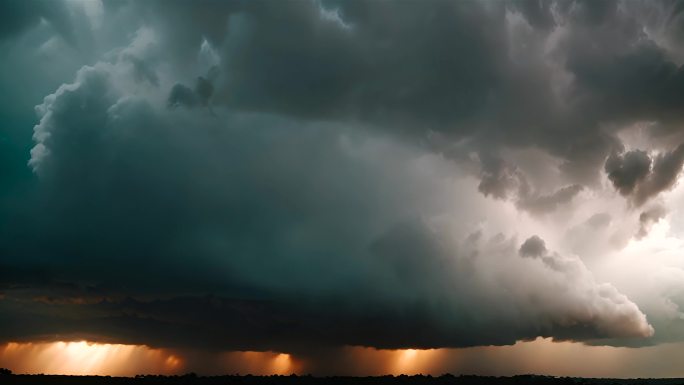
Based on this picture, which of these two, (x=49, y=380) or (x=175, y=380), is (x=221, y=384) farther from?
(x=49, y=380)

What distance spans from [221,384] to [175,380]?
17537 millimetres

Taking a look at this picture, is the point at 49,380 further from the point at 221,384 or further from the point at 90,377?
the point at 221,384

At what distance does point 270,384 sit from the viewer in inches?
7741

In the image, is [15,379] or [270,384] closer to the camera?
[15,379]

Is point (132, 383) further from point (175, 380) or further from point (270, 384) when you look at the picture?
point (270, 384)

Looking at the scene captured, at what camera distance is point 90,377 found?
636 feet

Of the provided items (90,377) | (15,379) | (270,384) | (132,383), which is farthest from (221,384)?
(15,379)

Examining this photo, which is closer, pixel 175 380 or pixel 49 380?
pixel 49 380

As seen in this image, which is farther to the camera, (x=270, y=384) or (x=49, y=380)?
(x=270, y=384)

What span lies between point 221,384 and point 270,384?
17128 millimetres

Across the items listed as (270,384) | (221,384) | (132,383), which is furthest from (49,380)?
(270,384)

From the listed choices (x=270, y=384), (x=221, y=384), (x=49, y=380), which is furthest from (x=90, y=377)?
(x=270, y=384)

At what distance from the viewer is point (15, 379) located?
179125 mm

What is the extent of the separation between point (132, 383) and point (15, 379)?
1419 inches
